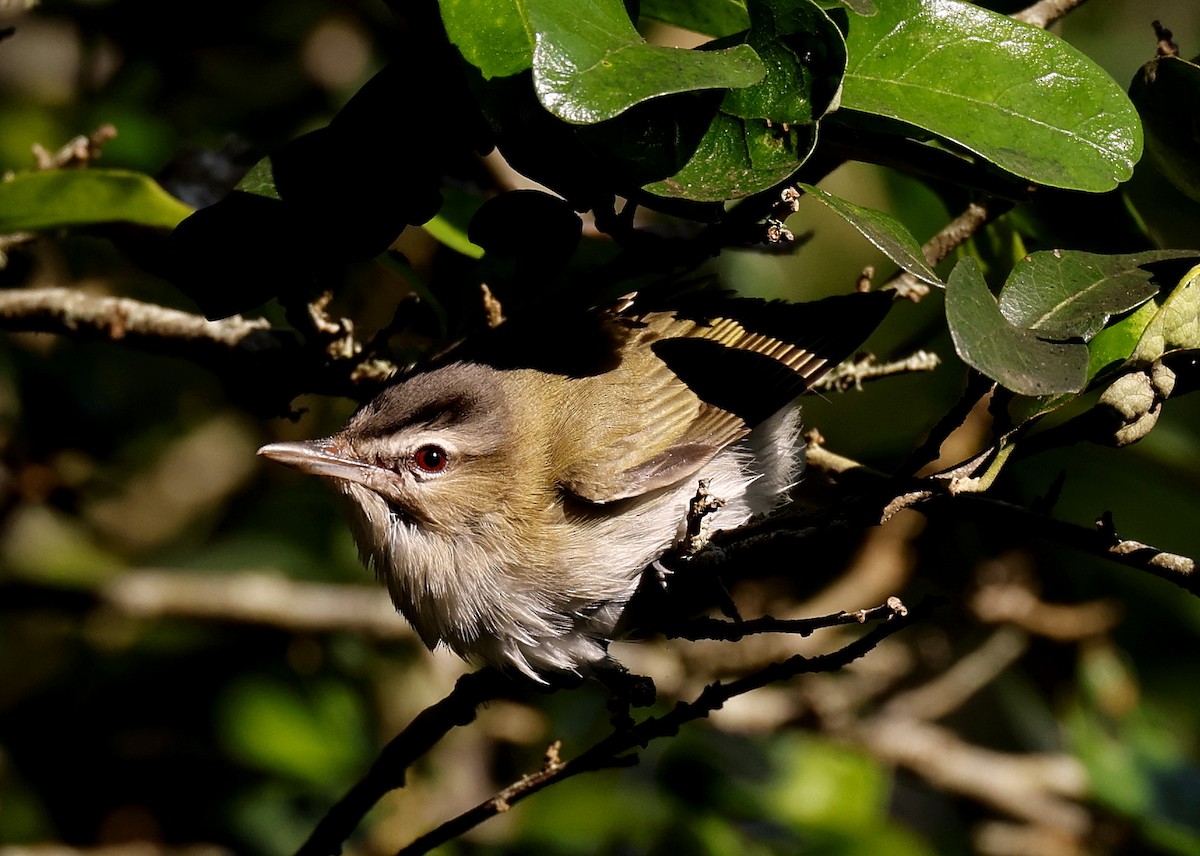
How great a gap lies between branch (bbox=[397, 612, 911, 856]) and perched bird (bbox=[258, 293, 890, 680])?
0.41 m

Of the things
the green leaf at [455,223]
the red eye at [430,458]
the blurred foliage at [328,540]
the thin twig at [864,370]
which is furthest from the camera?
the blurred foliage at [328,540]

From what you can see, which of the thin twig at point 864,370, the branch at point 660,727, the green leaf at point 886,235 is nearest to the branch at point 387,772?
the branch at point 660,727

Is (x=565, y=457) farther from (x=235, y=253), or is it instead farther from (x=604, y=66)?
(x=604, y=66)

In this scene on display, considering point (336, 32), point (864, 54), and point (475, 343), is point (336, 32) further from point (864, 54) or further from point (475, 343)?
point (864, 54)

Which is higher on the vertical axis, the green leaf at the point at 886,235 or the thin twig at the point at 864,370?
the green leaf at the point at 886,235

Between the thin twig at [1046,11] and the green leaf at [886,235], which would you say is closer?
the green leaf at [886,235]

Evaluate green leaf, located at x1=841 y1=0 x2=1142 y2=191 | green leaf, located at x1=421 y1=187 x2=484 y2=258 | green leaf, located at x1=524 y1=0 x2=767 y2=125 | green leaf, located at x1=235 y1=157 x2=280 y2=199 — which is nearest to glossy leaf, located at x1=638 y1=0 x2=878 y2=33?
green leaf, located at x1=841 y1=0 x2=1142 y2=191

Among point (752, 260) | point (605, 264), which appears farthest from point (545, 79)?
point (752, 260)

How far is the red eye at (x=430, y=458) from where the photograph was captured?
3.24 m

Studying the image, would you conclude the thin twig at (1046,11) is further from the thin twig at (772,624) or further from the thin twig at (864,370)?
the thin twig at (772,624)

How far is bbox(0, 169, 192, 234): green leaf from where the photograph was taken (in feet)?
9.67

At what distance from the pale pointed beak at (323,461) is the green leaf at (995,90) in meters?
1.60

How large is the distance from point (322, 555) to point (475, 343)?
196 centimetres

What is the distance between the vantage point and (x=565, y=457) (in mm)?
3254
